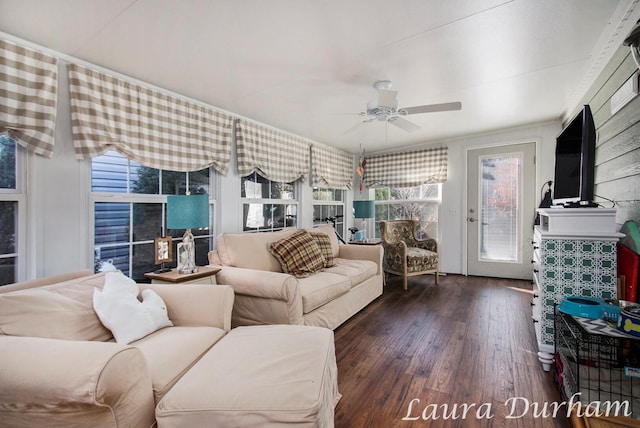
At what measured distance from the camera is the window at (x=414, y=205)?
4961 mm

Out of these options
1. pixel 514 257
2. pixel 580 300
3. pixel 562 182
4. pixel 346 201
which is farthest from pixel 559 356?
pixel 346 201

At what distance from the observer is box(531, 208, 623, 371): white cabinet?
1791mm

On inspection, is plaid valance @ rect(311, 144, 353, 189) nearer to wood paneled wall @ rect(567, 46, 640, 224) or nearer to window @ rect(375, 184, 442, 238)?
window @ rect(375, 184, 442, 238)

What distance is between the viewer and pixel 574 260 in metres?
1.88

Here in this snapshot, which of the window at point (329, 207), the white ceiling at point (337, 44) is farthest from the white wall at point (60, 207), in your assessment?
the window at point (329, 207)

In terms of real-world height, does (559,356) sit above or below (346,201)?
below

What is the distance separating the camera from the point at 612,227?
5.82 feet

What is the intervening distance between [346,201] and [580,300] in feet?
13.4

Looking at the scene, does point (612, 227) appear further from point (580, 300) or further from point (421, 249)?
point (421, 249)

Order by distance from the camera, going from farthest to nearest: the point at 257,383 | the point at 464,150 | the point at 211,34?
the point at 464,150 → the point at 211,34 → the point at 257,383

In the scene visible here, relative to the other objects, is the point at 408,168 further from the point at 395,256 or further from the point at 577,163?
the point at 577,163

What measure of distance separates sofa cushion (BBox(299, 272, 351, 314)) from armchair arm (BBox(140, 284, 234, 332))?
714 millimetres

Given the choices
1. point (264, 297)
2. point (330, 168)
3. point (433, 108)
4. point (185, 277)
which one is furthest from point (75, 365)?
point (330, 168)

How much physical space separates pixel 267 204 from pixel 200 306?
2.26 meters
